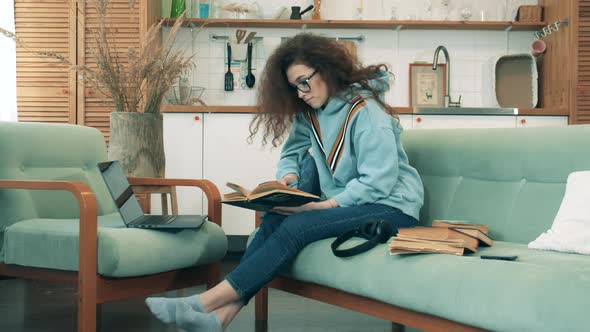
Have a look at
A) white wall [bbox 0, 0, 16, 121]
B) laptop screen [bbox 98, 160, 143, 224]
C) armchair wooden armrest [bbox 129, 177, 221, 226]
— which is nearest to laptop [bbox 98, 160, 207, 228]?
laptop screen [bbox 98, 160, 143, 224]

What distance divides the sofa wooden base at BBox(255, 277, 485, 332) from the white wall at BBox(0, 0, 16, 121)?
2.82 meters

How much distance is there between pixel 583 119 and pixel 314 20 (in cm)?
200

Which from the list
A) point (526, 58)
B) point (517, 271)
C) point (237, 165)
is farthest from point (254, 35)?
point (517, 271)

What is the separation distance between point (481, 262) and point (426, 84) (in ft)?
11.9

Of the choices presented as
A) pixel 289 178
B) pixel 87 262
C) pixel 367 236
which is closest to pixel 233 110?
pixel 289 178

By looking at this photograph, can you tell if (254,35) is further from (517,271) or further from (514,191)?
(517,271)

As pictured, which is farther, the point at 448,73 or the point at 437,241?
the point at 448,73

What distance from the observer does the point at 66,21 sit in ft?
15.9

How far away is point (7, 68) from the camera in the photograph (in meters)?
4.67

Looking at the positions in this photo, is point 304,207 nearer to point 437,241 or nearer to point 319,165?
point 319,165

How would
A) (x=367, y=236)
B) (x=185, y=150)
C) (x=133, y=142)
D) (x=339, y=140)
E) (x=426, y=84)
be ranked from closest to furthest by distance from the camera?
(x=367, y=236), (x=339, y=140), (x=133, y=142), (x=185, y=150), (x=426, y=84)

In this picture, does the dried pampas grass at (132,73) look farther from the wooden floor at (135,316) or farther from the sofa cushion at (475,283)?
the sofa cushion at (475,283)

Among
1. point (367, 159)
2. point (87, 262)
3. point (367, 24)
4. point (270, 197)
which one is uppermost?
point (367, 24)

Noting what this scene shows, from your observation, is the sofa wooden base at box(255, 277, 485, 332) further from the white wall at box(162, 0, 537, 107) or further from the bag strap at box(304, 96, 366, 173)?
the white wall at box(162, 0, 537, 107)
